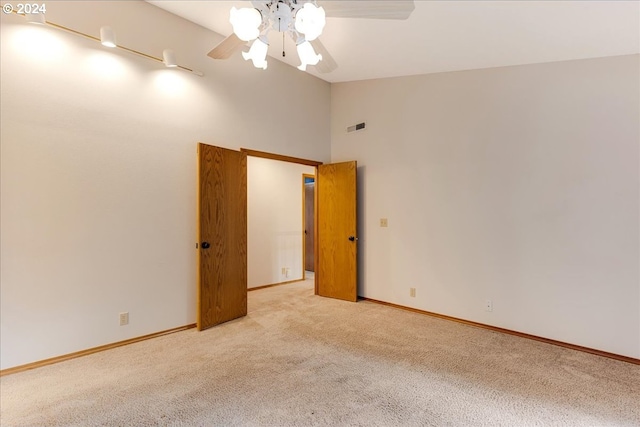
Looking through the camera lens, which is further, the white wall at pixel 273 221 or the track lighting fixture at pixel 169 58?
the white wall at pixel 273 221

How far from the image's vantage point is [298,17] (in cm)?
169

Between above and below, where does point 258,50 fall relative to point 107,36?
below

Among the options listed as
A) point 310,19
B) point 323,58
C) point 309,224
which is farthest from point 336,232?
point 310,19

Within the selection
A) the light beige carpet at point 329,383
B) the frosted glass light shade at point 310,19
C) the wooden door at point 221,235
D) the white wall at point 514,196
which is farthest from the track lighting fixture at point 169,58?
A: the light beige carpet at point 329,383

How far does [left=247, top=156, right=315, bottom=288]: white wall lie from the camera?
5.24 m

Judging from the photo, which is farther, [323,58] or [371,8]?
[323,58]

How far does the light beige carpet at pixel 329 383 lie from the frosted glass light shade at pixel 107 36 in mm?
2705

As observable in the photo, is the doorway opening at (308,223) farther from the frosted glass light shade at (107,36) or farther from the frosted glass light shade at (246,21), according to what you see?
the frosted glass light shade at (246,21)

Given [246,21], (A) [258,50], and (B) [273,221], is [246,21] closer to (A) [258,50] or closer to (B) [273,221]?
(A) [258,50]

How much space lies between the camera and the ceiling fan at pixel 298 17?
1.70 m

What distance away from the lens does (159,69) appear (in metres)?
3.10

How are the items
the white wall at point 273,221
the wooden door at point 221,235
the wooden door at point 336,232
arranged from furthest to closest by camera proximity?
the white wall at point 273,221 < the wooden door at point 336,232 < the wooden door at point 221,235

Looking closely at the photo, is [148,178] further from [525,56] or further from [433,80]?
[525,56]

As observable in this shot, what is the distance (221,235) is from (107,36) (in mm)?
2089
